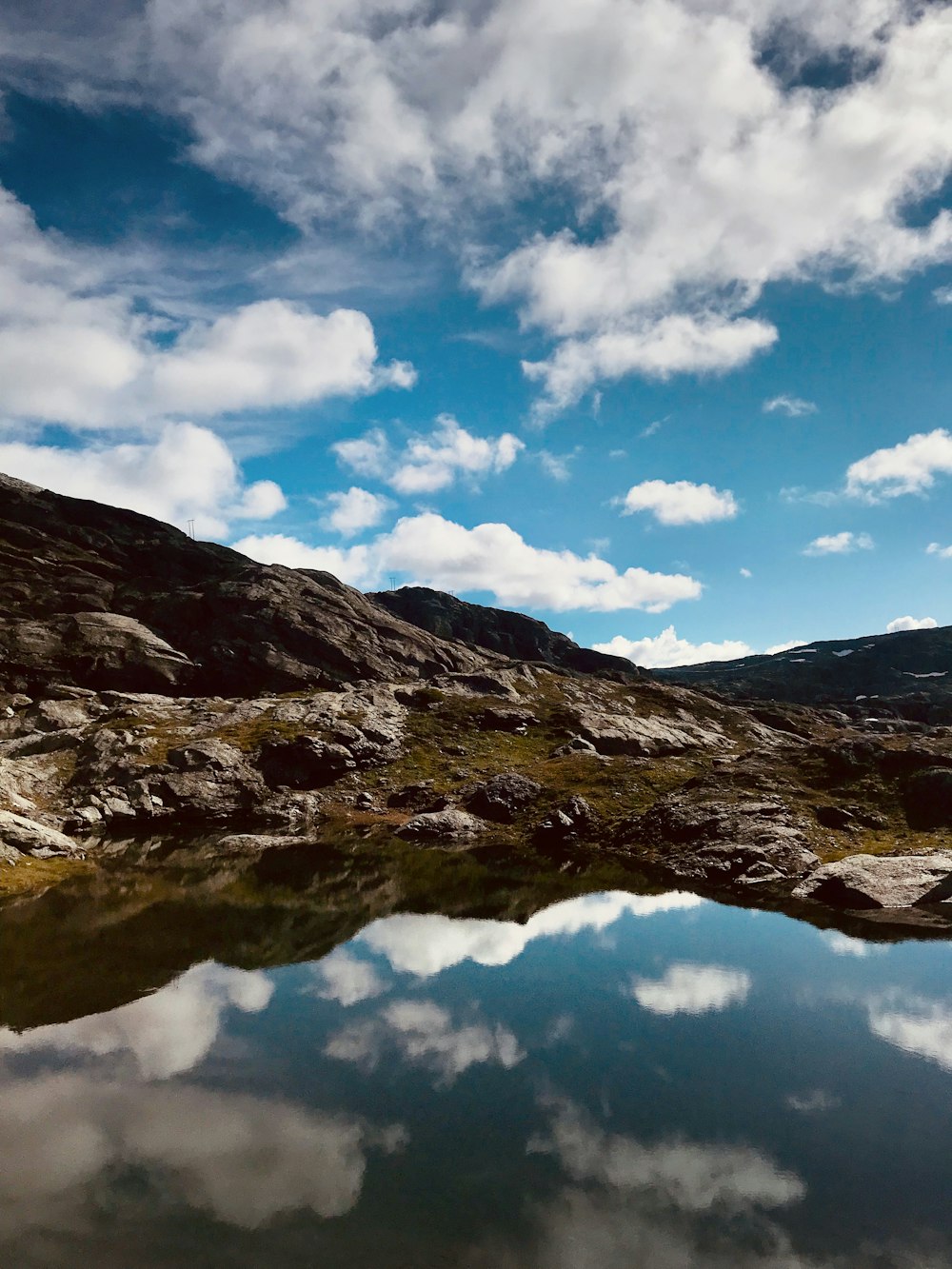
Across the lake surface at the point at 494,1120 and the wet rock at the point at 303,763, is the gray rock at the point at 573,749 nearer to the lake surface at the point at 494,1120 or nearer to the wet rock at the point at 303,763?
the wet rock at the point at 303,763

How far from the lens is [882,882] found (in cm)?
5734

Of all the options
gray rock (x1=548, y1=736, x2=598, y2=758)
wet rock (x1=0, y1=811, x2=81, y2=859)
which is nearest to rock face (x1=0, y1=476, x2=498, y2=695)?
gray rock (x1=548, y1=736, x2=598, y2=758)

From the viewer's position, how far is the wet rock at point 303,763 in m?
108

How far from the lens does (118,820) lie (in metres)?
88.2

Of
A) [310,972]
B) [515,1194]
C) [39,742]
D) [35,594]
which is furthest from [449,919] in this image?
[35,594]

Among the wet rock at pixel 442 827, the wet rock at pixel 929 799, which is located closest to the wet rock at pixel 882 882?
the wet rock at pixel 929 799

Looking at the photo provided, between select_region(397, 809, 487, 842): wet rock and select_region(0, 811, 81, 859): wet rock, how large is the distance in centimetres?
3810

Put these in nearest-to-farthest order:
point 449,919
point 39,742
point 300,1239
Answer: point 300,1239 < point 449,919 < point 39,742

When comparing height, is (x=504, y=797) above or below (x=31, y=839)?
above

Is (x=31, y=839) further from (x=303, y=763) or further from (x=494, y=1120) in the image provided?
(x=494, y=1120)

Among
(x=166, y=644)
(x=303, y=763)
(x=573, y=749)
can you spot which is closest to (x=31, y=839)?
(x=303, y=763)

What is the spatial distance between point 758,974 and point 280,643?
164m

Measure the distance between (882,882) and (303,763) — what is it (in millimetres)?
82399

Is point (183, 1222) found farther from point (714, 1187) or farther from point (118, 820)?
point (118, 820)
